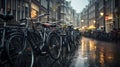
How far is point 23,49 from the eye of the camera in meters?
6.98

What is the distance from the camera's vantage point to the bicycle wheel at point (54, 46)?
9.02 meters

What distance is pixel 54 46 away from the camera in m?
9.45

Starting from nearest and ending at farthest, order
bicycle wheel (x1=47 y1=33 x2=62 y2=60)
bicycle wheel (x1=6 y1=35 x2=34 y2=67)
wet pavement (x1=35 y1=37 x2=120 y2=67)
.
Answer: bicycle wheel (x1=6 y1=35 x2=34 y2=67) → bicycle wheel (x1=47 y1=33 x2=62 y2=60) → wet pavement (x1=35 y1=37 x2=120 y2=67)

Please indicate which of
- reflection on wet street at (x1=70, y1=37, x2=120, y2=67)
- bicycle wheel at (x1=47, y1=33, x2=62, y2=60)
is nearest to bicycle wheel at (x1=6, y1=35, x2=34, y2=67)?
bicycle wheel at (x1=47, y1=33, x2=62, y2=60)

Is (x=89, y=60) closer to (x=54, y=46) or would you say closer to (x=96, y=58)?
(x=96, y=58)

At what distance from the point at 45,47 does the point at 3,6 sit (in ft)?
30.9

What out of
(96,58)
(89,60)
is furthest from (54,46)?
(96,58)

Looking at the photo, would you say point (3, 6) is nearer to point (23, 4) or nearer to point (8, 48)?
point (23, 4)

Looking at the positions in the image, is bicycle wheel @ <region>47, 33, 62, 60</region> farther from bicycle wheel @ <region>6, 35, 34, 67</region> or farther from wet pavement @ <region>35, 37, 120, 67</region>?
bicycle wheel @ <region>6, 35, 34, 67</region>

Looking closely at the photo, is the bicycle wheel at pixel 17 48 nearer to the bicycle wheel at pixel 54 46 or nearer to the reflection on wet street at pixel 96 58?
the bicycle wheel at pixel 54 46

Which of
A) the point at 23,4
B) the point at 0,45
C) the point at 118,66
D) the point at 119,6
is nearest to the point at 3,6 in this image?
the point at 23,4

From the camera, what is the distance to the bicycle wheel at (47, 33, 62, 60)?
9019 millimetres

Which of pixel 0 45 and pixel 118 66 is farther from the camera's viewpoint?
pixel 118 66

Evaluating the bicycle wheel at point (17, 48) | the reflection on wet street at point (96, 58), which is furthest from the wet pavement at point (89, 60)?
the bicycle wheel at point (17, 48)
